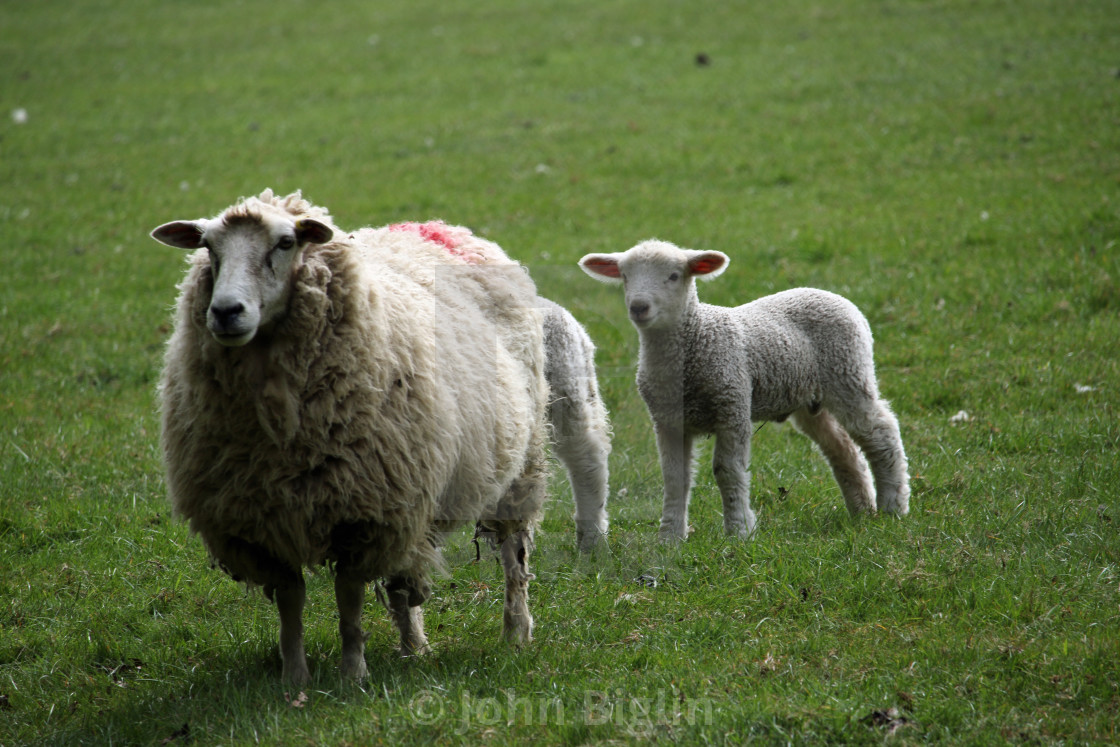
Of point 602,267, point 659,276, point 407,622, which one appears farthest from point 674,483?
point 407,622

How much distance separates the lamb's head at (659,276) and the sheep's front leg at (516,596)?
133 cm

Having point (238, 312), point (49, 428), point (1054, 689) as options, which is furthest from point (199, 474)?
point (49, 428)

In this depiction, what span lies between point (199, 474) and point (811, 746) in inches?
92.9

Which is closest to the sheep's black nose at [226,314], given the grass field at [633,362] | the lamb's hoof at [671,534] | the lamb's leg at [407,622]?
the lamb's leg at [407,622]

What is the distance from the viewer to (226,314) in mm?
3459

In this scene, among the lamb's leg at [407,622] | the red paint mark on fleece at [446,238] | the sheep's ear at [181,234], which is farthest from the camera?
the red paint mark on fleece at [446,238]

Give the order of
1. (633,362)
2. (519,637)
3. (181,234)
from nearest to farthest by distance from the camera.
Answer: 1. (181,234)
2. (519,637)
3. (633,362)

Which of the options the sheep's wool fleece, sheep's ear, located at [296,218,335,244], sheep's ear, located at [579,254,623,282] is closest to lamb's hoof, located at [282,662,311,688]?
the sheep's wool fleece

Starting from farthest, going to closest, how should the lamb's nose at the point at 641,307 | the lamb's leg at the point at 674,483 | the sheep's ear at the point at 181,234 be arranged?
the lamb's leg at the point at 674,483
the lamb's nose at the point at 641,307
the sheep's ear at the point at 181,234

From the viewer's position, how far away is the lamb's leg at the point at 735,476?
520cm

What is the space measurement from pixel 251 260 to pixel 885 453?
11.3 feet

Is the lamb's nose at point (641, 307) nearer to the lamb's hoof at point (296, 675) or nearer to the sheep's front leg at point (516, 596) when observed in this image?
the sheep's front leg at point (516, 596)

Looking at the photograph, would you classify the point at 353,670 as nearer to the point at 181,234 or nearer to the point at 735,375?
the point at 181,234

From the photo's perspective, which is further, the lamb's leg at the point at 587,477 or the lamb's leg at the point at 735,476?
the lamb's leg at the point at 587,477
